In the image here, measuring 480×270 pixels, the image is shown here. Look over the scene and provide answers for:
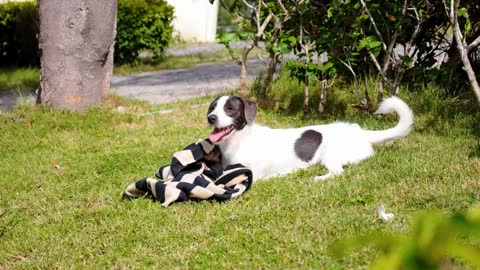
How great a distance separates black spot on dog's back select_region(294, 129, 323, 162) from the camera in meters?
5.21

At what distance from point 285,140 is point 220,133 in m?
0.62

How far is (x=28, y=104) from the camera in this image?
7.77 meters

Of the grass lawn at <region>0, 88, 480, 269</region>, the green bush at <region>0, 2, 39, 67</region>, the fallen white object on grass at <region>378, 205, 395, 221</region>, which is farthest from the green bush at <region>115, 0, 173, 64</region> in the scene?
the fallen white object on grass at <region>378, 205, 395, 221</region>

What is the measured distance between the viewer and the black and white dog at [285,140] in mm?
4934

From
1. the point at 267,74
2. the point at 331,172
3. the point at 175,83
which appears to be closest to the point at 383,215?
the point at 331,172

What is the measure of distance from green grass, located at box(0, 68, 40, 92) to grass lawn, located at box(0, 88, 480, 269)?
215 inches

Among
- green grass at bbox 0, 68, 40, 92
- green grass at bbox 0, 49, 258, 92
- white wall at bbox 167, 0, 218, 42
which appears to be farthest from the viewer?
white wall at bbox 167, 0, 218, 42

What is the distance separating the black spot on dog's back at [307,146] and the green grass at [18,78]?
7925 millimetres

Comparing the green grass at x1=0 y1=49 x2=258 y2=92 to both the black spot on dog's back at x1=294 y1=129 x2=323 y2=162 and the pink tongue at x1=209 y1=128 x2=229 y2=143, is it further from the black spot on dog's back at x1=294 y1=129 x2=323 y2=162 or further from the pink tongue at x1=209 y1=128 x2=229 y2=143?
the black spot on dog's back at x1=294 y1=129 x2=323 y2=162

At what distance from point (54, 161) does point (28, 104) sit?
2.09 m

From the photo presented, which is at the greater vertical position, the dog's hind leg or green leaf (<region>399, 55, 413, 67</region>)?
green leaf (<region>399, 55, 413, 67</region>)

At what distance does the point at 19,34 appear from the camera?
14.5m

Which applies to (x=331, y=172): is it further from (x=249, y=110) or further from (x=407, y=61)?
(x=407, y=61)

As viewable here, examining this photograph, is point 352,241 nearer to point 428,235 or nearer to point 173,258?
point 428,235
